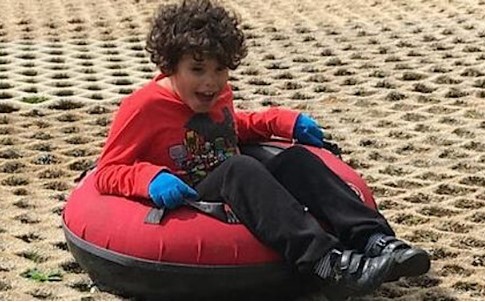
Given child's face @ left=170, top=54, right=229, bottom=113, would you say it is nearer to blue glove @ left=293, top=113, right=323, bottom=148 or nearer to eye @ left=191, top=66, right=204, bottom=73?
eye @ left=191, top=66, right=204, bottom=73

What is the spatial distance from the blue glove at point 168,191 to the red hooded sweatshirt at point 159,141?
10 centimetres

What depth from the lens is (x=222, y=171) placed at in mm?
3744

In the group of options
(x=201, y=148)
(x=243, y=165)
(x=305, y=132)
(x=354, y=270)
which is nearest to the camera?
(x=354, y=270)

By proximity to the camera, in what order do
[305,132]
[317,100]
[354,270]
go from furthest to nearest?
[317,100]
[305,132]
[354,270]

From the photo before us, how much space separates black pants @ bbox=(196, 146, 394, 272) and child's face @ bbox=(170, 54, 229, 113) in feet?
0.97

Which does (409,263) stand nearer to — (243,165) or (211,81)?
(243,165)

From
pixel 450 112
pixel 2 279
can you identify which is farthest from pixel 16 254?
pixel 450 112

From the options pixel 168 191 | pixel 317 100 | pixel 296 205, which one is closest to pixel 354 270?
pixel 296 205

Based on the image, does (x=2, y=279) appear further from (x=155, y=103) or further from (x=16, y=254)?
(x=155, y=103)

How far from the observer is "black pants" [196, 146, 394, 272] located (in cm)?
358

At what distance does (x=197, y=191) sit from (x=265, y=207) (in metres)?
0.31

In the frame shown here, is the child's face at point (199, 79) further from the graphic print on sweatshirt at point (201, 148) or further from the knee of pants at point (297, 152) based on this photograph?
the knee of pants at point (297, 152)

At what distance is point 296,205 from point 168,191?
42 cm

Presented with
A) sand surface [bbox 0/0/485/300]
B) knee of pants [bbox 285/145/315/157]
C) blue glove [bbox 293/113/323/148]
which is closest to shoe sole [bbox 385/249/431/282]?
sand surface [bbox 0/0/485/300]
